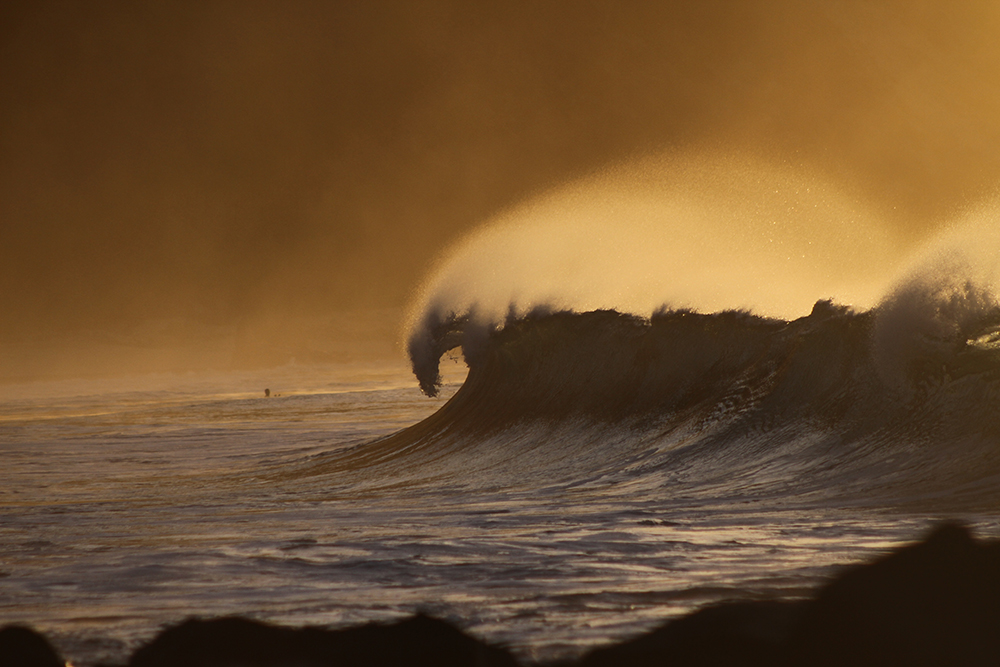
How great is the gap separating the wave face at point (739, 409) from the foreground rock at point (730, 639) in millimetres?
2253

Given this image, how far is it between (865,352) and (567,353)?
14.0ft

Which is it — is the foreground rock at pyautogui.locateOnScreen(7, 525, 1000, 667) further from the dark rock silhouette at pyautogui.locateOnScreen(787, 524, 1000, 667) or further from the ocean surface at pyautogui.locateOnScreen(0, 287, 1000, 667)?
the ocean surface at pyautogui.locateOnScreen(0, 287, 1000, 667)

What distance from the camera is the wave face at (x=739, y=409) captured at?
6.86 meters

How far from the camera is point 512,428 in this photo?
1070cm

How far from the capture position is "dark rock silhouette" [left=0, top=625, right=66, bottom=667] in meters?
3.32

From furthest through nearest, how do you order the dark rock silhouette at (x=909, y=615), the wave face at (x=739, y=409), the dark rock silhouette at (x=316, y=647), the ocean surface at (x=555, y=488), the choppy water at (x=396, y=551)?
the wave face at (x=739, y=409) → the ocean surface at (x=555, y=488) → the choppy water at (x=396, y=551) → the dark rock silhouette at (x=316, y=647) → the dark rock silhouette at (x=909, y=615)

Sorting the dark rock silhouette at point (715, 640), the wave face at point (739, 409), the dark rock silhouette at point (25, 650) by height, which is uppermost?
the wave face at point (739, 409)

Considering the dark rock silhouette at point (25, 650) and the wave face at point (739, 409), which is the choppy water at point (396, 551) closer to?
the dark rock silhouette at point (25, 650)

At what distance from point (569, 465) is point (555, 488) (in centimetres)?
109

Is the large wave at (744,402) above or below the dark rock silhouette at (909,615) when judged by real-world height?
above

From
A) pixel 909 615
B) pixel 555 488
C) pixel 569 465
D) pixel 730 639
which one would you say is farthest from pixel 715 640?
pixel 569 465

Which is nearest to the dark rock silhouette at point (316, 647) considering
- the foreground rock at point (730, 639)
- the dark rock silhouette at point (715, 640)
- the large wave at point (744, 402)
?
the foreground rock at point (730, 639)

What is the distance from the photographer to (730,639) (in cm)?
335

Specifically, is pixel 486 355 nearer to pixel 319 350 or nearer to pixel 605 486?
pixel 605 486
